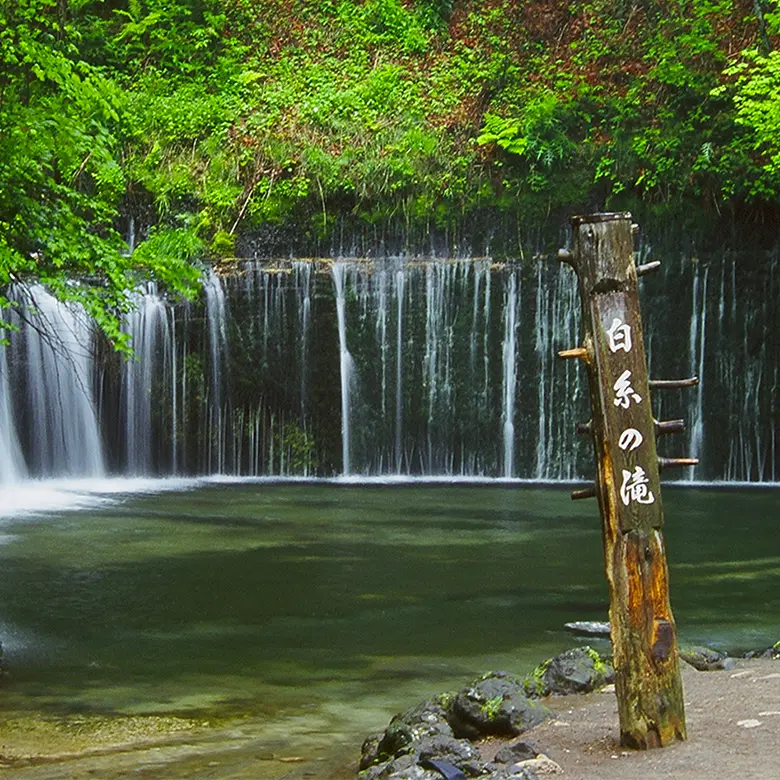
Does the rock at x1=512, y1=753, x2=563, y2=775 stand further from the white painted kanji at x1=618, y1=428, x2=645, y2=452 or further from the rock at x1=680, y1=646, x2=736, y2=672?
the rock at x1=680, y1=646, x2=736, y2=672

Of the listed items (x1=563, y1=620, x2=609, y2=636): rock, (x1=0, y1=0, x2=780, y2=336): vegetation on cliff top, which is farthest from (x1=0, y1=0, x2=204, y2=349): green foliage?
(x1=0, y1=0, x2=780, y2=336): vegetation on cliff top

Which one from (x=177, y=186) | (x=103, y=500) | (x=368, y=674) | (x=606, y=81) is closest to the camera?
(x=368, y=674)

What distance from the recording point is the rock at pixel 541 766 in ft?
18.9

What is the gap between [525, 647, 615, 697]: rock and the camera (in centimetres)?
768

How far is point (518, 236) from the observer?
2153cm

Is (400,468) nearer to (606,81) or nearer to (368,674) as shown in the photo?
(606,81)

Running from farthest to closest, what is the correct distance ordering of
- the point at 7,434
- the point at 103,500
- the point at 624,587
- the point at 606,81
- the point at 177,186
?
the point at 606,81
the point at 177,186
the point at 7,434
the point at 103,500
the point at 624,587

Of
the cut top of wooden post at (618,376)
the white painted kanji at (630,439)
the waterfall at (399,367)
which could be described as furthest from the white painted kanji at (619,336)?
the waterfall at (399,367)

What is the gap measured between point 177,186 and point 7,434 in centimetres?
498

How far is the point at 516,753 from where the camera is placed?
19.8 feet

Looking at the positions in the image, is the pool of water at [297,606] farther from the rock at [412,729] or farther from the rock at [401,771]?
the rock at [401,771]

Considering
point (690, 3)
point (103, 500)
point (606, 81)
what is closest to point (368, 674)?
point (103, 500)

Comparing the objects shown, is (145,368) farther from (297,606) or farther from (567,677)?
(567,677)

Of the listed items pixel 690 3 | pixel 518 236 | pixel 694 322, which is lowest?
pixel 694 322
